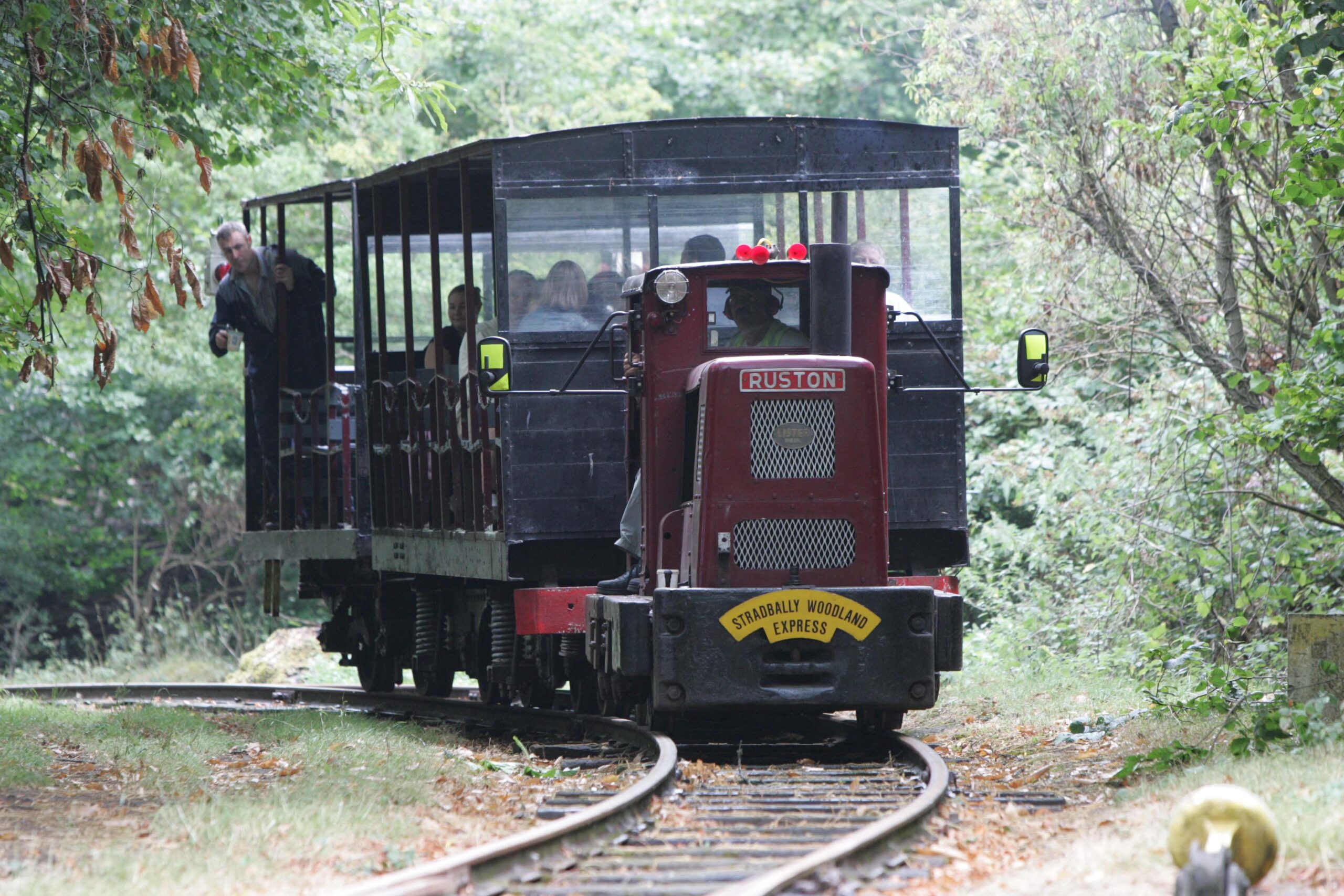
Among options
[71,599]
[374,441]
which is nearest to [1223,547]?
[374,441]

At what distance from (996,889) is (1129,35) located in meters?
9.73

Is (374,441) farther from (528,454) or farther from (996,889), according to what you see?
(996,889)

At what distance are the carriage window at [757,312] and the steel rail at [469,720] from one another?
2.11 metres

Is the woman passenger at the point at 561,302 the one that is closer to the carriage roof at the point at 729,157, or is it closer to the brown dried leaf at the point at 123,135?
the carriage roof at the point at 729,157

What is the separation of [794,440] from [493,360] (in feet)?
5.22

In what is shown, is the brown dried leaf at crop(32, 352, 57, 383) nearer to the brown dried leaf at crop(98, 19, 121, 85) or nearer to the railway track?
the brown dried leaf at crop(98, 19, 121, 85)

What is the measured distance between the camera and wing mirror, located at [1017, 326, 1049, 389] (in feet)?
29.3

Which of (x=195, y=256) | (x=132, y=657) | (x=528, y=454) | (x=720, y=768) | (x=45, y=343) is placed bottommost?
(x=132, y=657)

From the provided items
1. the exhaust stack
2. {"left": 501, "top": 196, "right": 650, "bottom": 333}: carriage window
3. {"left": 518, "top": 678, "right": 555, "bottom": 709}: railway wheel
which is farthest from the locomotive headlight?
{"left": 518, "top": 678, "right": 555, "bottom": 709}: railway wheel

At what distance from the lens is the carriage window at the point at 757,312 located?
8836mm

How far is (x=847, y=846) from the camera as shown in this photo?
18.5ft

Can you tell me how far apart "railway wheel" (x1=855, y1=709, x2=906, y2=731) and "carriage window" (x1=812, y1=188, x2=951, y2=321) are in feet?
7.67

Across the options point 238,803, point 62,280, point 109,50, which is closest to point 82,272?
point 62,280

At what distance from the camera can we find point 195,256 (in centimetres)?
2389
